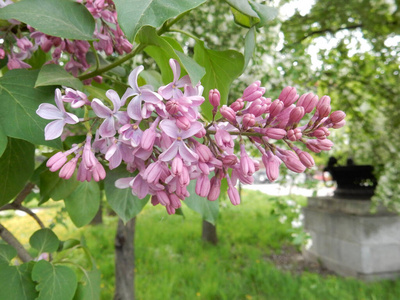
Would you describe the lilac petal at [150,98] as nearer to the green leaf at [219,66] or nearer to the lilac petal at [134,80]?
the lilac petal at [134,80]

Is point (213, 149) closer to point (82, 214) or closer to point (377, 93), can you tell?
point (82, 214)

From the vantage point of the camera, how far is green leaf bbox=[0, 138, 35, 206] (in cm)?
69

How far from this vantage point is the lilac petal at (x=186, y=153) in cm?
47

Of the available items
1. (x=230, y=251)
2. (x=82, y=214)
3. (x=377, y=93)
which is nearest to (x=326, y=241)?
(x=230, y=251)

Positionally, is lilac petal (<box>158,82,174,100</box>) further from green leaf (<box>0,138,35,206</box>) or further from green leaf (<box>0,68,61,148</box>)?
green leaf (<box>0,138,35,206</box>)

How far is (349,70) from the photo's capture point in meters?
4.18

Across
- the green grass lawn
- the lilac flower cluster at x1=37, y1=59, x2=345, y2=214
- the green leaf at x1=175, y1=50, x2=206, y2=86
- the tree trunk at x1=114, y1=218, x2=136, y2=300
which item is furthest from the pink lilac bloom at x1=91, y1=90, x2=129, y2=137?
the tree trunk at x1=114, y1=218, x2=136, y2=300

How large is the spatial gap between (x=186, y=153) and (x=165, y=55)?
0.66ft

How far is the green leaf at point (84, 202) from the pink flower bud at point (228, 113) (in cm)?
56

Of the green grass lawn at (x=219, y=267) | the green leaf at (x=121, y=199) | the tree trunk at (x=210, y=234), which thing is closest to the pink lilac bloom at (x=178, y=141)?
the green leaf at (x=121, y=199)

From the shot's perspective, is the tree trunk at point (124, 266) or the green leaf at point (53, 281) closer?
the green leaf at point (53, 281)

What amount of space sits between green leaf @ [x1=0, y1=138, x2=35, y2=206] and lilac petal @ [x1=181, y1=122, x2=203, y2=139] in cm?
39

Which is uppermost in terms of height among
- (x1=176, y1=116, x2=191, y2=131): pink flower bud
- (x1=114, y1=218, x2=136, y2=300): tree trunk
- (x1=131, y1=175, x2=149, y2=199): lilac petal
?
(x1=176, y1=116, x2=191, y2=131): pink flower bud

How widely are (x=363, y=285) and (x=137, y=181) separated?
3.86 m
